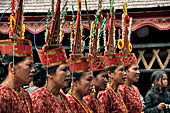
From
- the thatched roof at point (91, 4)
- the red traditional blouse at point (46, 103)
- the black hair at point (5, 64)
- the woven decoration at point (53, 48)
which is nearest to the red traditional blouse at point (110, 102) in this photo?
the red traditional blouse at point (46, 103)

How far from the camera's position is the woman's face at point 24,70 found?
3670 mm

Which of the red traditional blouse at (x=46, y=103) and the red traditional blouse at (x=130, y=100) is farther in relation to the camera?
the red traditional blouse at (x=130, y=100)

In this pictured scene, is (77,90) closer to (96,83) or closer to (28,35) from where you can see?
(96,83)

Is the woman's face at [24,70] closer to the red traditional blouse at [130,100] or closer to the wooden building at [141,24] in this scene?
the red traditional blouse at [130,100]

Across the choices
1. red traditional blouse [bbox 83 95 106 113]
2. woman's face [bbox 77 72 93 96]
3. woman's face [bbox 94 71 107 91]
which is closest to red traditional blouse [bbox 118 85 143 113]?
woman's face [bbox 94 71 107 91]

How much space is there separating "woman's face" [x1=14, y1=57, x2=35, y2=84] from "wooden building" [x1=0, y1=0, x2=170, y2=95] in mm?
5045

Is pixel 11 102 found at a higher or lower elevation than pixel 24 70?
lower

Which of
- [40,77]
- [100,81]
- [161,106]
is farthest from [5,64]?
[161,106]

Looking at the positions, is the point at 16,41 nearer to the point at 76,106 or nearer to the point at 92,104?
the point at 76,106

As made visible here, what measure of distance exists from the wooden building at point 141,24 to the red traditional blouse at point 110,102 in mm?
2935

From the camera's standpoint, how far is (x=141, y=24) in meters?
9.03

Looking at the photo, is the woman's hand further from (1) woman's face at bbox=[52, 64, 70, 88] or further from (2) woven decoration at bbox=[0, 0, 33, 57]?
(2) woven decoration at bbox=[0, 0, 33, 57]

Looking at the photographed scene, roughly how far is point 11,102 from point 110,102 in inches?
113

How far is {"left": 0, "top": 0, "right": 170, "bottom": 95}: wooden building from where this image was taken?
898cm
